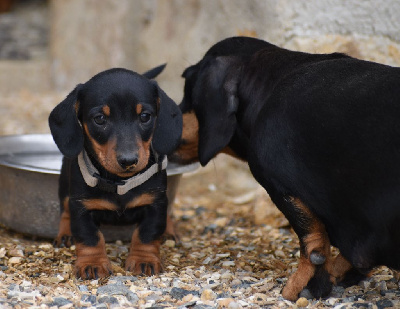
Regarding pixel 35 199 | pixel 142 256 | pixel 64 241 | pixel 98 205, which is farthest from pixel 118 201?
pixel 35 199

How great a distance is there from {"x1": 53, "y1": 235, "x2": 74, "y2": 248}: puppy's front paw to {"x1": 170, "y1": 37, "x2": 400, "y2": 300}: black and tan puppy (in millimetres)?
1005

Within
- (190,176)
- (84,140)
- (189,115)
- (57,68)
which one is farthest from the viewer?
(57,68)

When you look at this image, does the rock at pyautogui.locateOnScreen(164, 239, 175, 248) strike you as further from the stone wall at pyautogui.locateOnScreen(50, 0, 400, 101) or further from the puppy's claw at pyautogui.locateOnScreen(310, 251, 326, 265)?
the stone wall at pyautogui.locateOnScreen(50, 0, 400, 101)

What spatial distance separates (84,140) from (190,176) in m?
2.75

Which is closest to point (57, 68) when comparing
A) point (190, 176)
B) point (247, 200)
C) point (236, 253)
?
point (190, 176)

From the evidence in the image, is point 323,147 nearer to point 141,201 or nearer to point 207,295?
point 207,295

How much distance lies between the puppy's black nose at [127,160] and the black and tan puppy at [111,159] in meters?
0.06

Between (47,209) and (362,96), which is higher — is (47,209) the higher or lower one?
Result: the lower one

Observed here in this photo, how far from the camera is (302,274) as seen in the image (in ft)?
10.1

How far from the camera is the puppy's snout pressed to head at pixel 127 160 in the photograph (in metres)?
3.00

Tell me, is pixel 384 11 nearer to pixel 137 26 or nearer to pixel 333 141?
pixel 333 141

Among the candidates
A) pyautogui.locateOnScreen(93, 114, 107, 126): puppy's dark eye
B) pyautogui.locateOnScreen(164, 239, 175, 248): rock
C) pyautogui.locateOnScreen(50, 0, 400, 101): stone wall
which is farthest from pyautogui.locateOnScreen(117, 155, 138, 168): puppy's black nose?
pyautogui.locateOnScreen(50, 0, 400, 101): stone wall

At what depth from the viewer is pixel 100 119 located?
126 inches

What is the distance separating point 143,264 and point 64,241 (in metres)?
0.71
